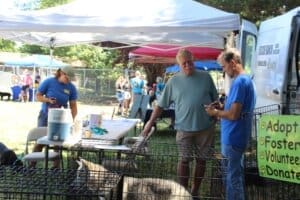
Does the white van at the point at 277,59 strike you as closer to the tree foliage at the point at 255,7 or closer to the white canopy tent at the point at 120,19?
the white canopy tent at the point at 120,19

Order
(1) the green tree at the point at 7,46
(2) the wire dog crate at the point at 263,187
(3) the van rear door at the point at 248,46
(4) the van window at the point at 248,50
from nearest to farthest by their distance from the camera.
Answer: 1. (2) the wire dog crate at the point at 263,187
2. (3) the van rear door at the point at 248,46
3. (4) the van window at the point at 248,50
4. (1) the green tree at the point at 7,46

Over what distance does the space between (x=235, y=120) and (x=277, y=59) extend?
379cm

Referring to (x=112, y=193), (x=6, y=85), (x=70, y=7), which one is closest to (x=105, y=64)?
(x=6, y=85)

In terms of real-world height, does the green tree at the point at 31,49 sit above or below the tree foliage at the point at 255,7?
above

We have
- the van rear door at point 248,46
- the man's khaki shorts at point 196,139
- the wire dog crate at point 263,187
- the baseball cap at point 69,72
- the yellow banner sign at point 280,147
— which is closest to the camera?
the yellow banner sign at point 280,147

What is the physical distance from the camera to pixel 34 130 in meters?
7.30

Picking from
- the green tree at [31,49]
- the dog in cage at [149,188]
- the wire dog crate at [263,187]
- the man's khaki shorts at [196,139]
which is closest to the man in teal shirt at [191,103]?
the man's khaki shorts at [196,139]

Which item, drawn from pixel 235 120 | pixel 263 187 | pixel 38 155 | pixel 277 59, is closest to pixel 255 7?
pixel 277 59

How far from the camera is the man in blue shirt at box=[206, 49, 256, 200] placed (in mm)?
5051

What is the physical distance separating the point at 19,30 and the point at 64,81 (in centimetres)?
98

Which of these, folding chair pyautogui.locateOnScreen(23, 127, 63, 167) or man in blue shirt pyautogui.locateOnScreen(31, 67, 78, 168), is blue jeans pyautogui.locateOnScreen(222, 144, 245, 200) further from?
man in blue shirt pyautogui.locateOnScreen(31, 67, 78, 168)

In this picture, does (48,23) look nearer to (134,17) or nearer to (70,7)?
(70,7)

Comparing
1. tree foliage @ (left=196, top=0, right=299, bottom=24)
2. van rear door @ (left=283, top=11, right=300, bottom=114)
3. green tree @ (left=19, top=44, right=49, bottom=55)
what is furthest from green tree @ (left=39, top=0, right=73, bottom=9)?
van rear door @ (left=283, top=11, right=300, bottom=114)

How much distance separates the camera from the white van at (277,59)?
8.12m
